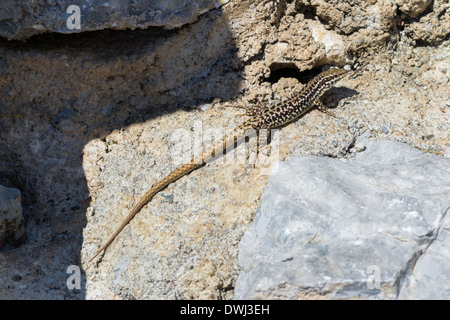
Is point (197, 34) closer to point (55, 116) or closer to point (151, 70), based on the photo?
point (151, 70)

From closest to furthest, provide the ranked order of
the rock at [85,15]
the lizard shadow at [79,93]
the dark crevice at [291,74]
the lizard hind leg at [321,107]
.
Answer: the rock at [85,15] → the lizard shadow at [79,93] → the lizard hind leg at [321,107] → the dark crevice at [291,74]

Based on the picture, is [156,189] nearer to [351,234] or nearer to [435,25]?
[351,234]

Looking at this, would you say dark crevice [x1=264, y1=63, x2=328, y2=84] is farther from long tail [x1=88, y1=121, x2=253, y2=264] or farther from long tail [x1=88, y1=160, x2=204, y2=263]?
long tail [x1=88, y1=160, x2=204, y2=263]

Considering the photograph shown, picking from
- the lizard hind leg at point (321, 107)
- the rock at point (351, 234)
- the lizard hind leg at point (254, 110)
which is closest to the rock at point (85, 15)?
the lizard hind leg at point (254, 110)

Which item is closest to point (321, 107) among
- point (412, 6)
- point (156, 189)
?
point (412, 6)

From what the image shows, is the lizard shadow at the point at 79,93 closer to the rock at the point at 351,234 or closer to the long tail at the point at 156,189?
the long tail at the point at 156,189
